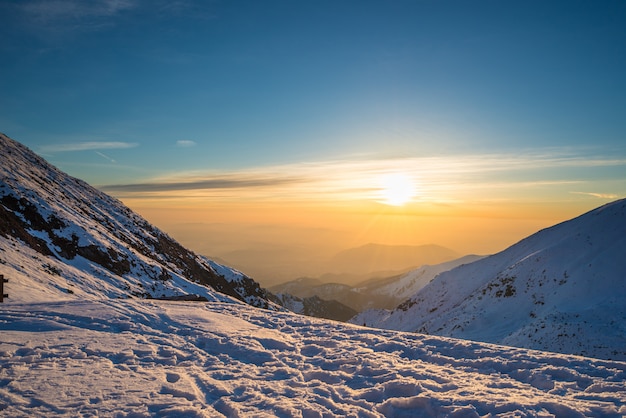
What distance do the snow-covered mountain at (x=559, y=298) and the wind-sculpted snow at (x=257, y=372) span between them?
2254 centimetres

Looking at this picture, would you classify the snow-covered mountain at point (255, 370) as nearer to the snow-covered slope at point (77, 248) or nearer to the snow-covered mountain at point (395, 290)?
the snow-covered slope at point (77, 248)

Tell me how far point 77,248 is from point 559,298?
159ft

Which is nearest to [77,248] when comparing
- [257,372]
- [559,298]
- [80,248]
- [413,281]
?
[80,248]

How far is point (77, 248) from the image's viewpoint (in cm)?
3472

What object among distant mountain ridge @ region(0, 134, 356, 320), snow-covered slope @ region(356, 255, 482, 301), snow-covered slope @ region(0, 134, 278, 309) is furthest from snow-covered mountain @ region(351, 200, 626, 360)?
snow-covered slope @ region(356, 255, 482, 301)

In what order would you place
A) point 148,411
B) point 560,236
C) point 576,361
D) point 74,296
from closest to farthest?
1. point 148,411
2. point 576,361
3. point 74,296
4. point 560,236

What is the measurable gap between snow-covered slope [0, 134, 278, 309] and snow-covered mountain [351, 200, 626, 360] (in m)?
29.4

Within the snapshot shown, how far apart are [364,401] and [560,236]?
52.1m

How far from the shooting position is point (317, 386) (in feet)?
22.1

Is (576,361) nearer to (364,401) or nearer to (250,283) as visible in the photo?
(364,401)

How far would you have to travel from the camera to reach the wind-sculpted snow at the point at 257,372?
219 inches

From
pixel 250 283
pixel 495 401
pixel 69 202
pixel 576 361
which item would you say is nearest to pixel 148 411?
pixel 495 401

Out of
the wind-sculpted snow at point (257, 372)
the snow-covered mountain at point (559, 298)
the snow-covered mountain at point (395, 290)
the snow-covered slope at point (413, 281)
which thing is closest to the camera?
the wind-sculpted snow at point (257, 372)

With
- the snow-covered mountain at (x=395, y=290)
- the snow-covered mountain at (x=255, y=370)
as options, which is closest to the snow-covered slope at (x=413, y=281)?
the snow-covered mountain at (x=395, y=290)
